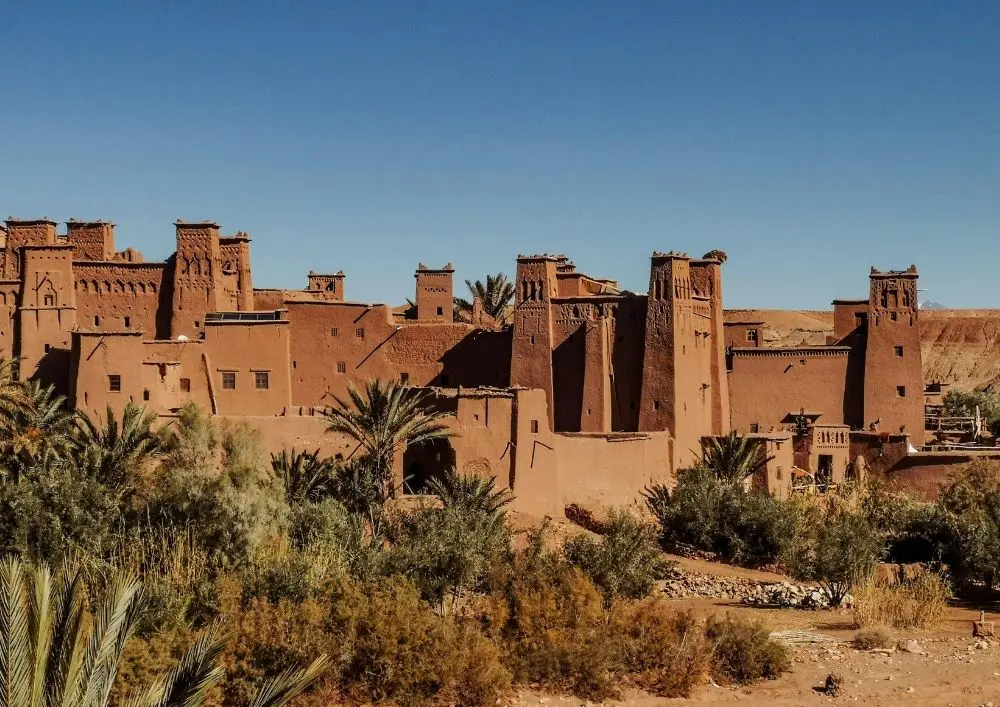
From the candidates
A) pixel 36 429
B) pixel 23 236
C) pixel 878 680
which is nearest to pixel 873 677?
pixel 878 680

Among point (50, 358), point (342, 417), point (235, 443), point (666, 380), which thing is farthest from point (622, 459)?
point (50, 358)

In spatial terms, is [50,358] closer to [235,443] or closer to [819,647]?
[235,443]

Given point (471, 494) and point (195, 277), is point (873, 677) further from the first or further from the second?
point (195, 277)

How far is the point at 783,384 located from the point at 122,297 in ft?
59.6

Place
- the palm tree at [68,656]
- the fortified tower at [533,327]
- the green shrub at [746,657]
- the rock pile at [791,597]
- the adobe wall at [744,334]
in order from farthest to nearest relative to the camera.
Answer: the adobe wall at [744,334] → the fortified tower at [533,327] → the rock pile at [791,597] → the green shrub at [746,657] → the palm tree at [68,656]

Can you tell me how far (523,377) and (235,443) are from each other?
9.78 metres

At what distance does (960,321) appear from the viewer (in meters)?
76.5

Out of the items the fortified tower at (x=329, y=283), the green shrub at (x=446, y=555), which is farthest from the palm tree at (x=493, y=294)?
the green shrub at (x=446, y=555)

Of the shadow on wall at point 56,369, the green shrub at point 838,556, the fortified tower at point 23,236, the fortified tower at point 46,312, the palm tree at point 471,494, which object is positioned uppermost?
the fortified tower at point 23,236

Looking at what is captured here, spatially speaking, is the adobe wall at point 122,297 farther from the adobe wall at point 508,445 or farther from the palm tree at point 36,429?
the adobe wall at point 508,445

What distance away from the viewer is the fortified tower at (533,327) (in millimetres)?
32094

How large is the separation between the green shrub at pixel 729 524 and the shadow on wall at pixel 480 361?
6620 millimetres

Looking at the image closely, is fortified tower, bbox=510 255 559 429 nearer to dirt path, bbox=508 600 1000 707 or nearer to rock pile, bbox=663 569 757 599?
rock pile, bbox=663 569 757 599

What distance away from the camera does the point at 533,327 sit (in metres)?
32.3
